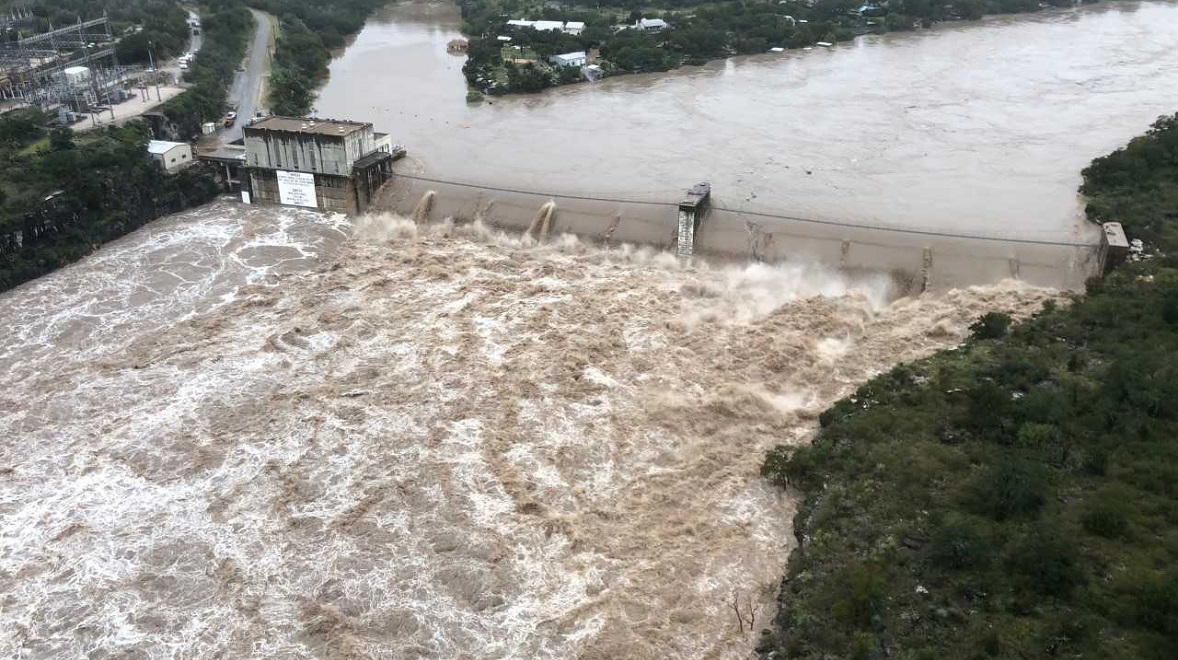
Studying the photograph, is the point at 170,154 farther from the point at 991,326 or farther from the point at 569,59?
the point at 991,326

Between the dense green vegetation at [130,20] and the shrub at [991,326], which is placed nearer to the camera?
the shrub at [991,326]

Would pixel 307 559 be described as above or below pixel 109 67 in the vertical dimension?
below

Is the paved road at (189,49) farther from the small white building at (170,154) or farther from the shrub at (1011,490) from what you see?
the shrub at (1011,490)

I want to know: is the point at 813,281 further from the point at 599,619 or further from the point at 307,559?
the point at 307,559

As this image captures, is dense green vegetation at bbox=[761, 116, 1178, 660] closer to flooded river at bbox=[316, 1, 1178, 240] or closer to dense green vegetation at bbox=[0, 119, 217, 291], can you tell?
flooded river at bbox=[316, 1, 1178, 240]

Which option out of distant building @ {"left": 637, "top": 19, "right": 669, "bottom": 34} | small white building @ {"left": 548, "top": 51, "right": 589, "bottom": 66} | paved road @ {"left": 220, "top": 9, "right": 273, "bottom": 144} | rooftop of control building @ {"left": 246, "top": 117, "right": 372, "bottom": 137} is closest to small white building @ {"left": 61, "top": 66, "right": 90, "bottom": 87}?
paved road @ {"left": 220, "top": 9, "right": 273, "bottom": 144}

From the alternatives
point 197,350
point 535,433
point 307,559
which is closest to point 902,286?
point 535,433

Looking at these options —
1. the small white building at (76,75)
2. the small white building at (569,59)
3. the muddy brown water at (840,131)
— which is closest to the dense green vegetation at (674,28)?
the small white building at (569,59)
